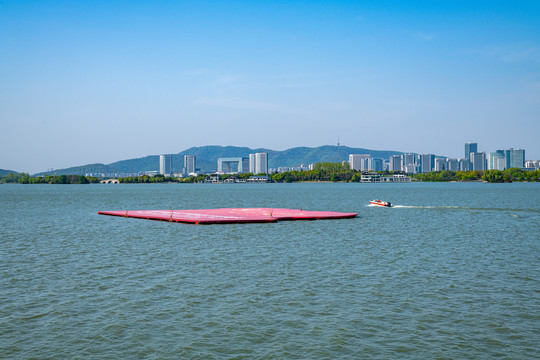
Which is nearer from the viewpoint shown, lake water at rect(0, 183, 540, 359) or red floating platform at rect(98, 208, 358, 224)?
lake water at rect(0, 183, 540, 359)

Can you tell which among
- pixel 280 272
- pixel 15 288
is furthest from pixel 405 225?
pixel 15 288

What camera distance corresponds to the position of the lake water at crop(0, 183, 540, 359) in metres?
14.6

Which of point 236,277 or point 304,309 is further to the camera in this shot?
point 236,277

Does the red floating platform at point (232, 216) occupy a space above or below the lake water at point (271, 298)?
above

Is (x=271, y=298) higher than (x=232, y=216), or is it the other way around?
(x=232, y=216)

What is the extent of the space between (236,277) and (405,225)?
30.7 metres

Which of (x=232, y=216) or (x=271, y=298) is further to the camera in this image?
(x=232, y=216)

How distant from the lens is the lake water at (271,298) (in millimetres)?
14602

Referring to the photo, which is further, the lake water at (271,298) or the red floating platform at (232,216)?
the red floating platform at (232,216)

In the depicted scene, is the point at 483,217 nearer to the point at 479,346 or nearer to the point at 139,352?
the point at 479,346

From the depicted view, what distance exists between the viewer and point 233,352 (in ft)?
46.4

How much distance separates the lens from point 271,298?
65.3 feet

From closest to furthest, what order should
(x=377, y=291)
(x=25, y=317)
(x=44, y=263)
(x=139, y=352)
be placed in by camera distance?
(x=139, y=352) < (x=25, y=317) < (x=377, y=291) < (x=44, y=263)

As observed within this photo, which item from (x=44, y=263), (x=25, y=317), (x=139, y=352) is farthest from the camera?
(x=44, y=263)
